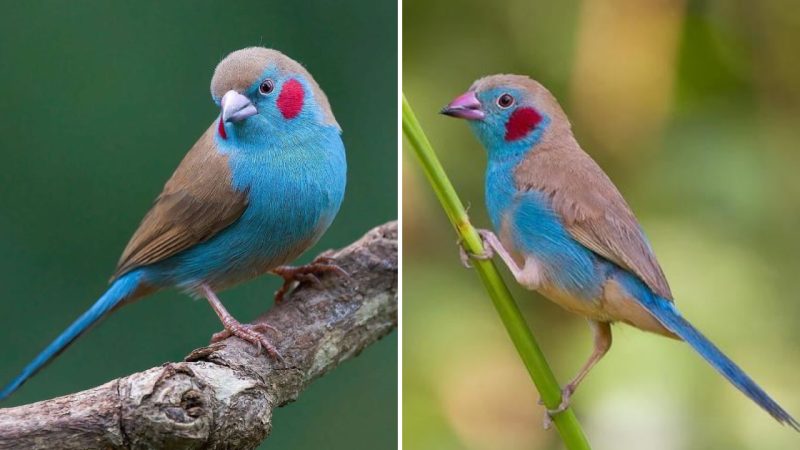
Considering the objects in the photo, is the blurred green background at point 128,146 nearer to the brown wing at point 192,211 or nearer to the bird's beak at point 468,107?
the brown wing at point 192,211

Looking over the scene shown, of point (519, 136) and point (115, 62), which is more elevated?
point (115, 62)

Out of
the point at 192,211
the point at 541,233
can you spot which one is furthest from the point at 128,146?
the point at 541,233

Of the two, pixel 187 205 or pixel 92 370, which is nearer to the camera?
pixel 187 205

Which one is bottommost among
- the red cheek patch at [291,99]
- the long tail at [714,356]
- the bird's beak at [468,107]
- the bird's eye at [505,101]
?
the long tail at [714,356]

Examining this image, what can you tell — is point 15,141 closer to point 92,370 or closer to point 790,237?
point 92,370

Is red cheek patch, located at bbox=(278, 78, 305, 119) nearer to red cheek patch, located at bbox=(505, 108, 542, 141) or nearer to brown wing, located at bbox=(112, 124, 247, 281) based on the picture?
brown wing, located at bbox=(112, 124, 247, 281)

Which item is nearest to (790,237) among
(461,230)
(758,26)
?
(758,26)

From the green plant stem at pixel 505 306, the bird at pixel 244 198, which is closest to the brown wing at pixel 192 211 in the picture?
the bird at pixel 244 198
